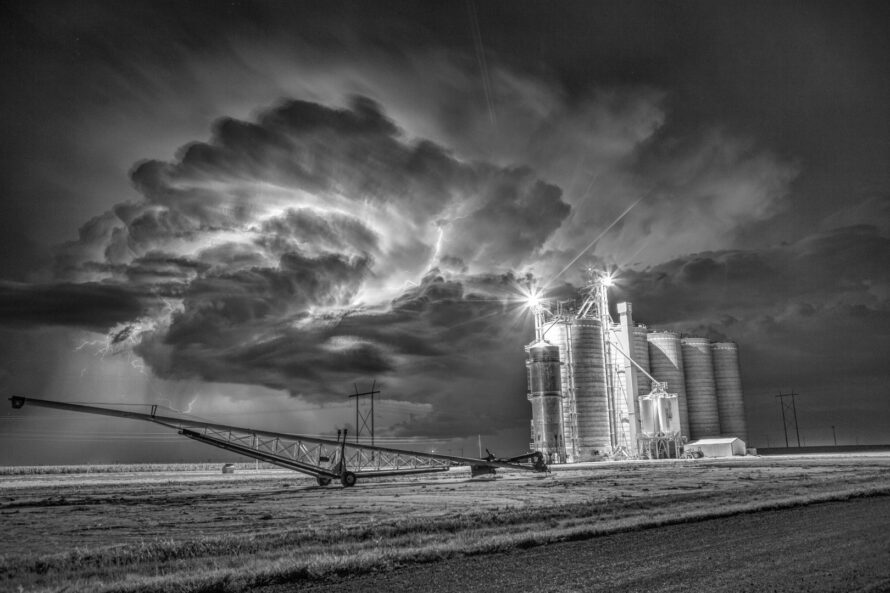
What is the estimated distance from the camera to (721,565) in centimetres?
1402

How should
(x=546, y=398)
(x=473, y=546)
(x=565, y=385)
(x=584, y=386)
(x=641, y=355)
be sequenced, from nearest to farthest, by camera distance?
(x=473, y=546) < (x=546, y=398) < (x=565, y=385) < (x=584, y=386) < (x=641, y=355)

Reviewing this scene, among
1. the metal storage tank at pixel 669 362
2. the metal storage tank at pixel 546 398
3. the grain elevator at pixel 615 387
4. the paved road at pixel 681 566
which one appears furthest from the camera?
the metal storage tank at pixel 669 362

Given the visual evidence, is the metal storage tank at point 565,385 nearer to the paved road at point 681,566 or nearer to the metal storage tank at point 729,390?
the metal storage tank at point 729,390

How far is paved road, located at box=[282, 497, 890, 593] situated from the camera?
40.3ft

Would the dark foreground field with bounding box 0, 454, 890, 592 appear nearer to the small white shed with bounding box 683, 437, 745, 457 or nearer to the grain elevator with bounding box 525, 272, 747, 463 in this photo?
the grain elevator with bounding box 525, 272, 747, 463

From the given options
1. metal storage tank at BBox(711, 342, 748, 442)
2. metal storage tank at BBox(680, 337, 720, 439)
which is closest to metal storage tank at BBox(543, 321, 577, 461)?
metal storage tank at BBox(680, 337, 720, 439)

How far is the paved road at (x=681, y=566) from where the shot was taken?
40.3ft

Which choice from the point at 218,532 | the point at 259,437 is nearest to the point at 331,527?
the point at 218,532

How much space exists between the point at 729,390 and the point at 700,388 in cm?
645

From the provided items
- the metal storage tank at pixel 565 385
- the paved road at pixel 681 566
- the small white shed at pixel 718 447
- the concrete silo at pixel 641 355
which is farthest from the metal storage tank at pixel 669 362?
the paved road at pixel 681 566

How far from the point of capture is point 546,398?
90.1 m

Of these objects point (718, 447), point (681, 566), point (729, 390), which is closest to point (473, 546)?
point (681, 566)

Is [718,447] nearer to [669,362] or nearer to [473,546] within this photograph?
[669,362]

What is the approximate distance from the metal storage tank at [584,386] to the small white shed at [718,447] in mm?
14192
